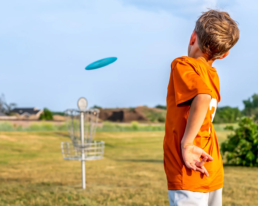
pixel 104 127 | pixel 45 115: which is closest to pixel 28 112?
pixel 45 115

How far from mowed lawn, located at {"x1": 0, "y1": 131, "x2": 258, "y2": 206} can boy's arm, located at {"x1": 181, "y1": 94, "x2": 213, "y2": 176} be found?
10.3 ft

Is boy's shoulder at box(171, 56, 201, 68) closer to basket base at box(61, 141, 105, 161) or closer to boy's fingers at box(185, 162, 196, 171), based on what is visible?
boy's fingers at box(185, 162, 196, 171)

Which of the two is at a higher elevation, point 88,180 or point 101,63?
point 101,63

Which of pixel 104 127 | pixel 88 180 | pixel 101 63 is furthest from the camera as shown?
pixel 104 127

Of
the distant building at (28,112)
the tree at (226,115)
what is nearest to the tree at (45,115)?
the distant building at (28,112)

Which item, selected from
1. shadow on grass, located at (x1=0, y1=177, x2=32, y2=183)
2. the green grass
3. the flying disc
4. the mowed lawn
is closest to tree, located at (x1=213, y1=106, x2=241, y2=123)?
the green grass

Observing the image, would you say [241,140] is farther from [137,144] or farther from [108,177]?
[137,144]

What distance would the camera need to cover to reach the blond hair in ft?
6.26

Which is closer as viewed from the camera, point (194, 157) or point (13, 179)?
point (194, 157)

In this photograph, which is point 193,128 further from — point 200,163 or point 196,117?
point 200,163

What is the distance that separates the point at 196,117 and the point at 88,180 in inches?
229

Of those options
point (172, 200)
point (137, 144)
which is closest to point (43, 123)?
point (137, 144)

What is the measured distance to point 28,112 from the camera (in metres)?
22.1

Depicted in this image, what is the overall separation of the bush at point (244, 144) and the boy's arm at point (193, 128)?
7.53 m
